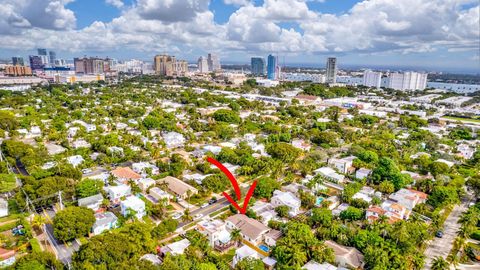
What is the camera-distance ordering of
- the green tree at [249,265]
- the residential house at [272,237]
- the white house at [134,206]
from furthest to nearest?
the white house at [134,206] → the residential house at [272,237] → the green tree at [249,265]

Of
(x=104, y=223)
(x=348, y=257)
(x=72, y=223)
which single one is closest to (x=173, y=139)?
(x=104, y=223)

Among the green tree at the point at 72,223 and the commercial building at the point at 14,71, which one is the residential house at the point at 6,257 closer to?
the green tree at the point at 72,223

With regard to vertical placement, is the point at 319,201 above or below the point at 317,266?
above

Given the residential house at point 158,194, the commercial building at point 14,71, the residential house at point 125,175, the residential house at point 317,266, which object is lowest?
the residential house at point 317,266

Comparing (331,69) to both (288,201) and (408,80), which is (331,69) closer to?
(408,80)

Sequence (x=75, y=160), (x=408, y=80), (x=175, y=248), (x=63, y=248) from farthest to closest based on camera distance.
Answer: (x=408, y=80)
(x=75, y=160)
(x=63, y=248)
(x=175, y=248)

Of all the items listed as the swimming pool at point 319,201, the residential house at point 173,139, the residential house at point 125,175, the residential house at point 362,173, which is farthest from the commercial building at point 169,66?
the swimming pool at point 319,201
